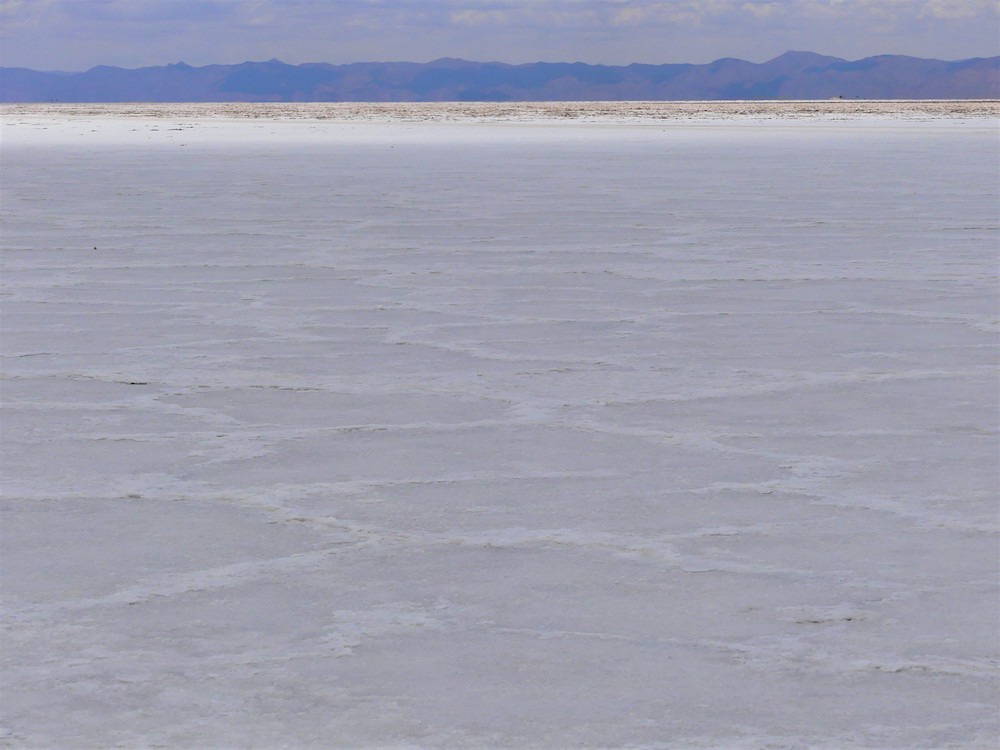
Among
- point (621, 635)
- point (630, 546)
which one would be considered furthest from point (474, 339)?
point (621, 635)

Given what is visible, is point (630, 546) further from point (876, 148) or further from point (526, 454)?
point (876, 148)

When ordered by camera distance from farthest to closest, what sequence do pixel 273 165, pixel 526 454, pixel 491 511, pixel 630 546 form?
pixel 273 165
pixel 526 454
pixel 491 511
pixel 630 546

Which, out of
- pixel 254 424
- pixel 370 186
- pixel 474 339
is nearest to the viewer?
pixel 254 424

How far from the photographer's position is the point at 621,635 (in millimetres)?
1863

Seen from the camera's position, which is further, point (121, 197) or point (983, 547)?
point (121, 197)

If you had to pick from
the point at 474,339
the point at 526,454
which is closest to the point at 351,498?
the point at 526,454

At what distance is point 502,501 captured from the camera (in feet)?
8.14

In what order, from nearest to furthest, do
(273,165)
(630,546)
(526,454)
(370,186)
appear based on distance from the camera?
(630,546)
(526,454)
(370,186)
(273,165)

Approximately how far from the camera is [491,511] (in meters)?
2.42

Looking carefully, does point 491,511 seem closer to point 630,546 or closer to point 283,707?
point 630,546

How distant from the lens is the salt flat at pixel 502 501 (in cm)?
167

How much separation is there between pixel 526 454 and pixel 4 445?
39.8 inches

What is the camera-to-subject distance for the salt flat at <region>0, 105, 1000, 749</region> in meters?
1.67

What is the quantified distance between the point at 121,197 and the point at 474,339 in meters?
6.13
